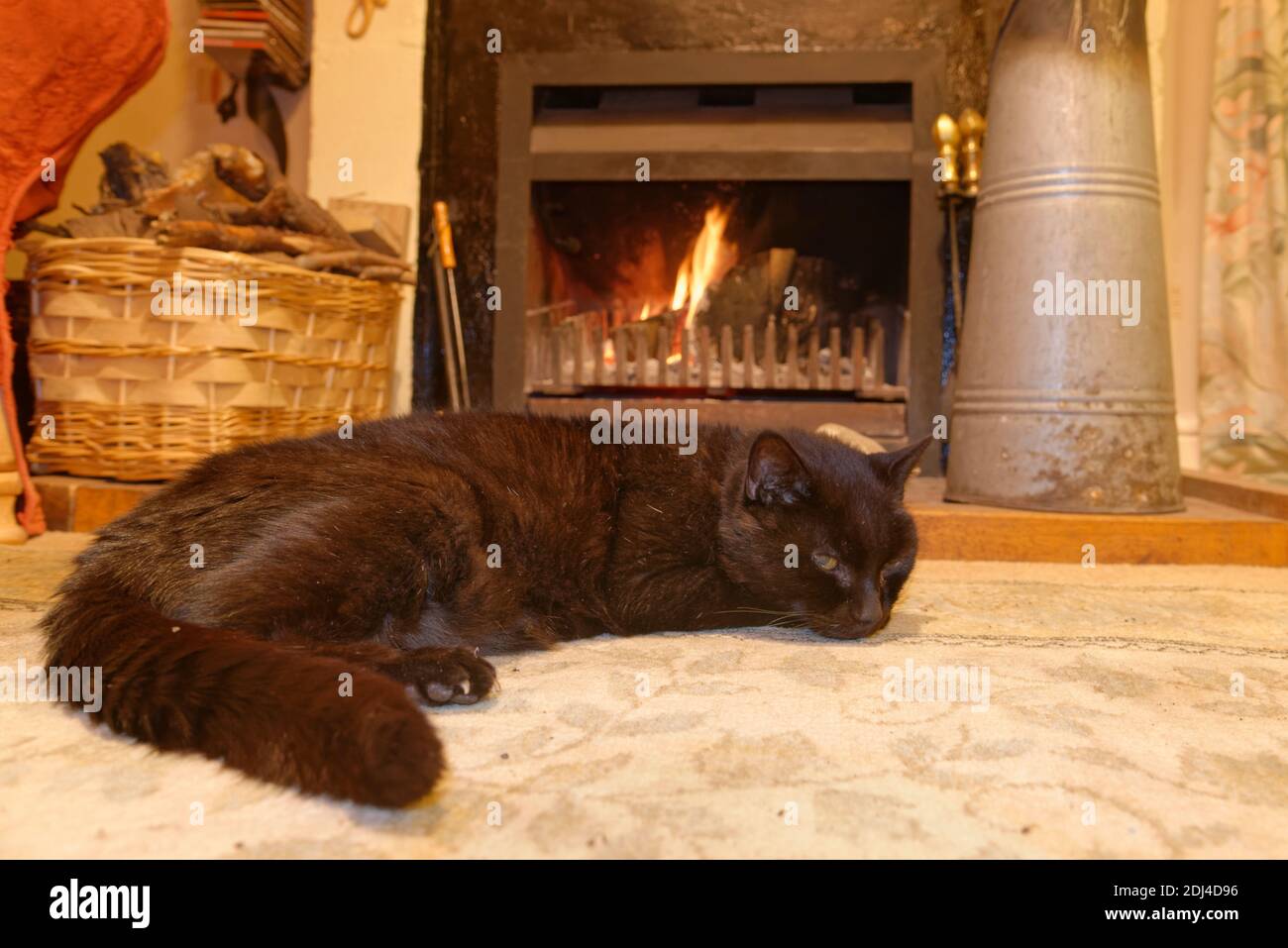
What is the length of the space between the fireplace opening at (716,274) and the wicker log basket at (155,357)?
103 centimetres

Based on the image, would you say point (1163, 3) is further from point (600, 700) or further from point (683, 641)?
point (600, 700)

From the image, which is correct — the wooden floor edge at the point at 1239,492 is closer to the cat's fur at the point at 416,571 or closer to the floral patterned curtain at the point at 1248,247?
the floral patterned curtain at the point at 1248,247

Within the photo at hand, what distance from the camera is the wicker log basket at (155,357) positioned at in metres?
2.02

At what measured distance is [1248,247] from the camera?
289 centimetres

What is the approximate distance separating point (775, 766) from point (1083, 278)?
1673 mm

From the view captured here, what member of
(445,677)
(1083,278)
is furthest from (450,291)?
(445,677)

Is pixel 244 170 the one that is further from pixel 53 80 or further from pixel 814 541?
pixel 814 541

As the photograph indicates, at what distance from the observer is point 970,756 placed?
909 millimetres

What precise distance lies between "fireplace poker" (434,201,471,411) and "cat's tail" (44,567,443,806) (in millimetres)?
2050

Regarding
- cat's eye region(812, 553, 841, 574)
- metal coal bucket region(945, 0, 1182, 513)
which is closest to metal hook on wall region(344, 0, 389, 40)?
metal coal bucket region(945, 0, 1182, 513)

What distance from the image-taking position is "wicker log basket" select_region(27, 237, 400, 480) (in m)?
2.02

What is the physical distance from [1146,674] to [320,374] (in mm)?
1908

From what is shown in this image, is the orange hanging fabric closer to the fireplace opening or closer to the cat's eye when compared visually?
the fireplace opening

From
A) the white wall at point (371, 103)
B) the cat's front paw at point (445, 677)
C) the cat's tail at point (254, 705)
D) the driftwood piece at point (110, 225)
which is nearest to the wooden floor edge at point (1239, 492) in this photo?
the cat's front paw at point (445, 677)
